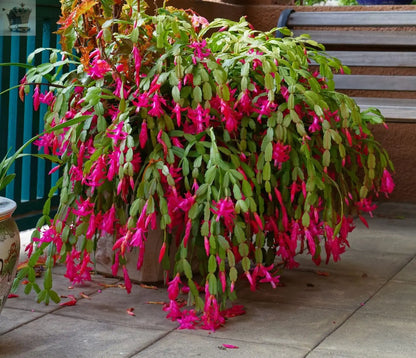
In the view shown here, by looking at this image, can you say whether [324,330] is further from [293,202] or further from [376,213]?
[376,213]

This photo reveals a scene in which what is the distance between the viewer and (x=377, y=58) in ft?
15.9

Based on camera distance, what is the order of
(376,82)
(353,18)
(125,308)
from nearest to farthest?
(125,308), (376,82), (353,18)

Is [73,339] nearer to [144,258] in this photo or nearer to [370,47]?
[144,258]

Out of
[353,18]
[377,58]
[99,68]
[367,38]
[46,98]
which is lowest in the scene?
[46,98]

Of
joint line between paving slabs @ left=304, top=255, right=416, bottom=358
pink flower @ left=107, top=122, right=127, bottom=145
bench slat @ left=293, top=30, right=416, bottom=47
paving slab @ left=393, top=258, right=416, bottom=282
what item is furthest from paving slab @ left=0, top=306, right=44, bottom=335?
bench slat @ left=293, top=30, right=416, bottom=47

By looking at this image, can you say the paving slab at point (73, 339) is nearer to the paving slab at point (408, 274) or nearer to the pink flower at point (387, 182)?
the pink flower at point (387, 182)

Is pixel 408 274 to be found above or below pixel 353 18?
below

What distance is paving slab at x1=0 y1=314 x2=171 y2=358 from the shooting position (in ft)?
8.04

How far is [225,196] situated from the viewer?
8.43 ft

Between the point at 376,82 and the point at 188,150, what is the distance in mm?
2371

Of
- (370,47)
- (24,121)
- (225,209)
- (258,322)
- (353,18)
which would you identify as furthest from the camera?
(370,47)

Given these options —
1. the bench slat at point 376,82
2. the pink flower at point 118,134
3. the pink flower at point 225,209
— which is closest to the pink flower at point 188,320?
the pink flower at point 225,209

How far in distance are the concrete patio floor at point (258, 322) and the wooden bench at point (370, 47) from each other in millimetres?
1535

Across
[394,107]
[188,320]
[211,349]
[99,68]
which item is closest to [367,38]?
[394,107]
